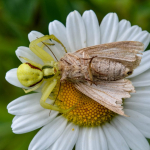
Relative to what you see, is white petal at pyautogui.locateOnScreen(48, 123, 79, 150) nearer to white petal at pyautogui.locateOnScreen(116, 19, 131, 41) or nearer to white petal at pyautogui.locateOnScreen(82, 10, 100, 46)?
white petal at pyautogui.locateOnScreen(82, 10, 100, 46)

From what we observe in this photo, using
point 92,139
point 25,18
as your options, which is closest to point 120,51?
point 92,139

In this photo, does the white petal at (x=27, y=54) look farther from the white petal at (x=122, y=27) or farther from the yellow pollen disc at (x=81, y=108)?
the white petal at (x=122, y=27)

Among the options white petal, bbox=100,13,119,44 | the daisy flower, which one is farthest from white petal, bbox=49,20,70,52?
white petal, bbox=100,13,119,44

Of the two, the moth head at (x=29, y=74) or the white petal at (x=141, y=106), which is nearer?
the moth head at (x=29, y=74)

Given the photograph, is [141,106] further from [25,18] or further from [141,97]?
[25,18]

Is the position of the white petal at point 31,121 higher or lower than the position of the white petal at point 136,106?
higher

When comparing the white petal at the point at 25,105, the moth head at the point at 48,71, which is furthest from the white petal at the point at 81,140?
the moth head at the point at 48,71
